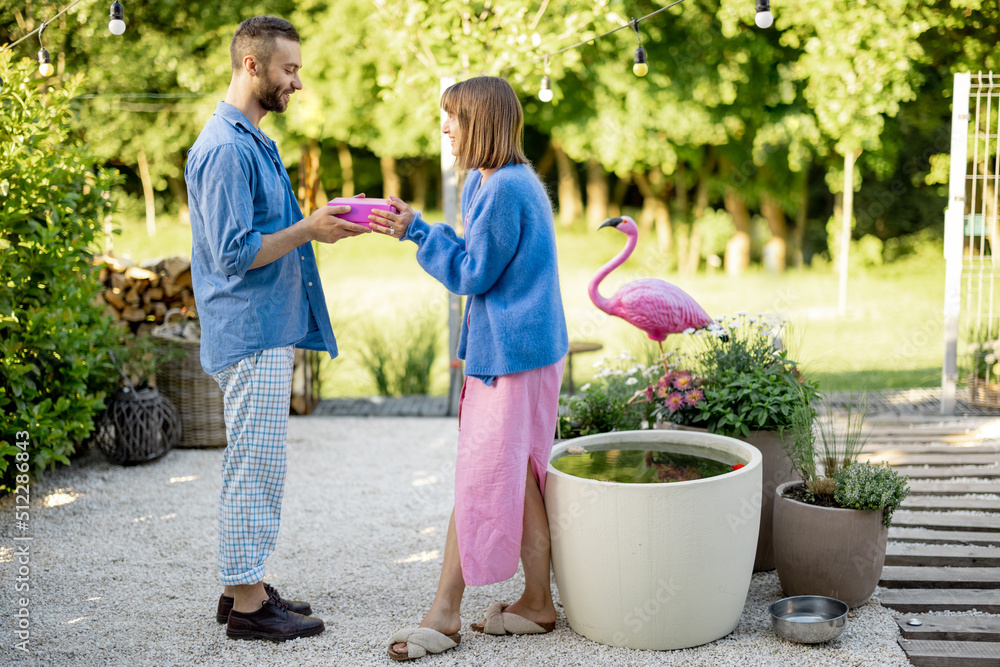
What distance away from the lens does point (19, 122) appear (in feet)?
13.7

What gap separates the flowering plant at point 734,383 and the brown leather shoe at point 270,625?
5.19 ft

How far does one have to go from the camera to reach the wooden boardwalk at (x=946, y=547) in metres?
2.77

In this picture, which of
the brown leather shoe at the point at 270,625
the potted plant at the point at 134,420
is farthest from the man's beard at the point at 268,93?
the potted plant at the point at 134,420

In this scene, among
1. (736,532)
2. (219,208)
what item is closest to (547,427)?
(736,532)

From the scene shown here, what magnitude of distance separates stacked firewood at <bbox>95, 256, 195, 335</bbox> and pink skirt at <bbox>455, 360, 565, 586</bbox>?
395cm

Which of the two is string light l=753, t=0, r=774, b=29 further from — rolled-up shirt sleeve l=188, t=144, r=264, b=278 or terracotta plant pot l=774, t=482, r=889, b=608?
rolled-up shirt sleeve l=188, t=144, r=264, b=278

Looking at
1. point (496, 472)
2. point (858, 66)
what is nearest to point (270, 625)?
point (496, 472)

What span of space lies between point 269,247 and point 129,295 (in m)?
4.03

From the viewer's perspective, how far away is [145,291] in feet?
20.4

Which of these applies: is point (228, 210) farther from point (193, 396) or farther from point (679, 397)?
point (193, 396)

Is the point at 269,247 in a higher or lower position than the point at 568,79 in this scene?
lower

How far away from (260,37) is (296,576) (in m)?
2.08

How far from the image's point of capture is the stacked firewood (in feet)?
20.2

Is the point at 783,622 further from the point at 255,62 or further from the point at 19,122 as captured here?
the point at 19,122
